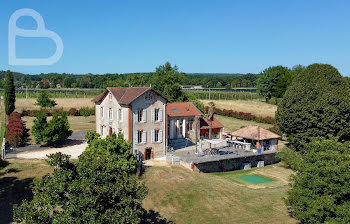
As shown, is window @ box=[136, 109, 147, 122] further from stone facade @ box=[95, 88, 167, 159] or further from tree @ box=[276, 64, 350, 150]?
tree @ box=[276, 64, 350, 150]

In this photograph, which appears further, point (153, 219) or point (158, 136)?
point (158, 136)

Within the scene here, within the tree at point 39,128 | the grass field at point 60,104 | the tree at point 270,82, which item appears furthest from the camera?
the tree at point 270,82

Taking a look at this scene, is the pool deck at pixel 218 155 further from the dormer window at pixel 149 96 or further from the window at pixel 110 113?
the window at pixel 110 113

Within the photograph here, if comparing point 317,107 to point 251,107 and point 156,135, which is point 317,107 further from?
point 251,107

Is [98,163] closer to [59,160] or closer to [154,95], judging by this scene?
[59,160]

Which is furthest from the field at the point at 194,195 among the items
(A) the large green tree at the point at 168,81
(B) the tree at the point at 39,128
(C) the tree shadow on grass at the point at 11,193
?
(A) the large green tree at the point at 168,81

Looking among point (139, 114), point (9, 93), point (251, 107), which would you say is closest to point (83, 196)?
point (139, 114)
